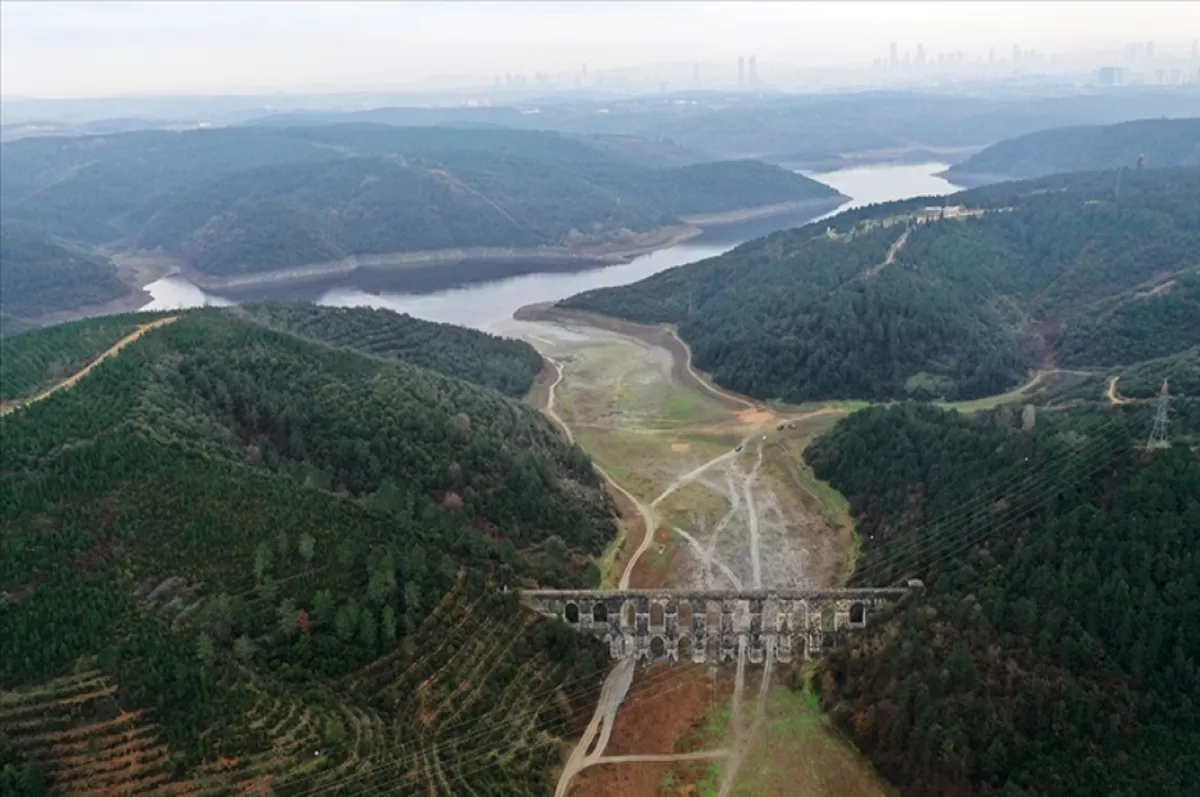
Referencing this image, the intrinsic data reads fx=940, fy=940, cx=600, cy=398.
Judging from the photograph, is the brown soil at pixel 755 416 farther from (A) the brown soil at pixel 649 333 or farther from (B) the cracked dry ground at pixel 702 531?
(A) the brown soil at pixel 649 333

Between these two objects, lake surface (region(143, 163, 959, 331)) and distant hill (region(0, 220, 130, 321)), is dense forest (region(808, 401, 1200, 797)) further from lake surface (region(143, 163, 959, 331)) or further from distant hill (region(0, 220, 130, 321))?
distant hill (region(0, 220, 130, 321))

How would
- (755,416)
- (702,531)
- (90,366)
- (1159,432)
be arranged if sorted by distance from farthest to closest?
(755,416)
(702,531)
(90,366)
(1159,432)

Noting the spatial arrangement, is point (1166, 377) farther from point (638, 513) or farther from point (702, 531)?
point (638, 513)

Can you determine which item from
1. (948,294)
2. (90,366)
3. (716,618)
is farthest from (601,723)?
(948,294)

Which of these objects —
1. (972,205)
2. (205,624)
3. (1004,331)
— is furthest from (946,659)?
(972,205)

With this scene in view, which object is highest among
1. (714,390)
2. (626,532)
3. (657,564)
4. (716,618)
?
(714,390)

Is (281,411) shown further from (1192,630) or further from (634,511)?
(1192,630)

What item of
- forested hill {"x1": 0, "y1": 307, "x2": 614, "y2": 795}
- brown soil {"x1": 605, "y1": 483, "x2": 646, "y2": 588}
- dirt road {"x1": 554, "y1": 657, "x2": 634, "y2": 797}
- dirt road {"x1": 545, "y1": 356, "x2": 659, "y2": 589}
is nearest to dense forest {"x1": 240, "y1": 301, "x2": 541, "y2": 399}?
dirt road {"x1": 545, "y1": 356, "x2": 659, "y2": 589}

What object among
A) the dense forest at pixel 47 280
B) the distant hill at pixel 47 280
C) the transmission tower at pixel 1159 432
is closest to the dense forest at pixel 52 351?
the transmission tower at pixel 1159 432
